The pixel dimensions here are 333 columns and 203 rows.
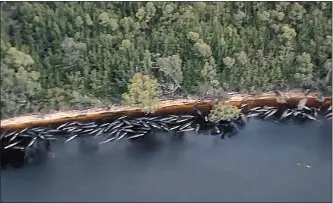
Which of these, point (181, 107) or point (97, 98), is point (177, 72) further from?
point (97, 98)

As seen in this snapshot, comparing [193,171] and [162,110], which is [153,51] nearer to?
[162,110]

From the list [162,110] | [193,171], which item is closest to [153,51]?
[162,110]

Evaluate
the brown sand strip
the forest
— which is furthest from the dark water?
the forest

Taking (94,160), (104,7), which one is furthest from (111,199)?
(104,7)

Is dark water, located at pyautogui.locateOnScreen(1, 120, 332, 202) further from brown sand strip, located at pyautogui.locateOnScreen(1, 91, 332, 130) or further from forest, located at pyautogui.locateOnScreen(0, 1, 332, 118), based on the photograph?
forest, located at pyautogui.locateOnScreen(0, 1, 332, 118)

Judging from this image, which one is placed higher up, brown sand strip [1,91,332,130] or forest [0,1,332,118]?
forest [0,1,332,118]

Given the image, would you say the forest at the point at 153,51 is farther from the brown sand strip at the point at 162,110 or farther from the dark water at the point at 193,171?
the dark water at the point at 193,171
